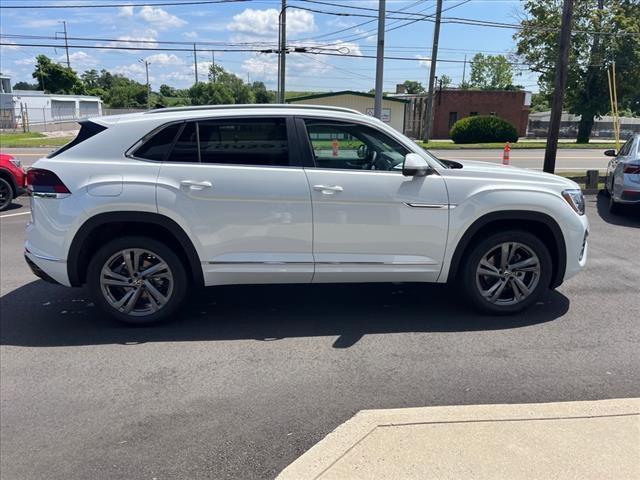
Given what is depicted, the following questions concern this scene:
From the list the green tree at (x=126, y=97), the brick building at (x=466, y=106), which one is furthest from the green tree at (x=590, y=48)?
the green tree at (x=126, y=97)

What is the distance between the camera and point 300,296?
538cm

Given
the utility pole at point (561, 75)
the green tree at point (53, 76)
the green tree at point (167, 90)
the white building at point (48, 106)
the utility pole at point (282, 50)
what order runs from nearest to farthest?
the utility pole at point (561, 75), the utility pole at point (282, 50), the white building at point (48, 106), the green tree at point (53, 76), the green tree at point (167, 90)

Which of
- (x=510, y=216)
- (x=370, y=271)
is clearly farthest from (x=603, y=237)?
(x=370, y=271)

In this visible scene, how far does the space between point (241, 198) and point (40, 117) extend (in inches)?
2470

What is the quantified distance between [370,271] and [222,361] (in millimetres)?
1430

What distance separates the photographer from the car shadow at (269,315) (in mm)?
4469

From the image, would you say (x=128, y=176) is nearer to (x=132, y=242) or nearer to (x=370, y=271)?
(x=132, y=242)

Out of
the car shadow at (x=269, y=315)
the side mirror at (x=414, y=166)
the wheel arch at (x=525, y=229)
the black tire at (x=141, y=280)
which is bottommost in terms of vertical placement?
the car shadow at (x=269, y=315)

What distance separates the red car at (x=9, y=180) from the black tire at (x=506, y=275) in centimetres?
895

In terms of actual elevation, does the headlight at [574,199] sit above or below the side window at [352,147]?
below

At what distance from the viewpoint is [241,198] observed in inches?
169

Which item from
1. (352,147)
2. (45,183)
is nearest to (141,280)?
(45,183)

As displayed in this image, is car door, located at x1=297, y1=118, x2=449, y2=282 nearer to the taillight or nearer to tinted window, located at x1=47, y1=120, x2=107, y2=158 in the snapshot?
tinted window, located at x1=47, y1=120, x2=107, y2=158

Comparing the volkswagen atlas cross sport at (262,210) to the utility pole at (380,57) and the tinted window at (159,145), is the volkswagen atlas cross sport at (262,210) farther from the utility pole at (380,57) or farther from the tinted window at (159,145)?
the utility pole at (380,57)
